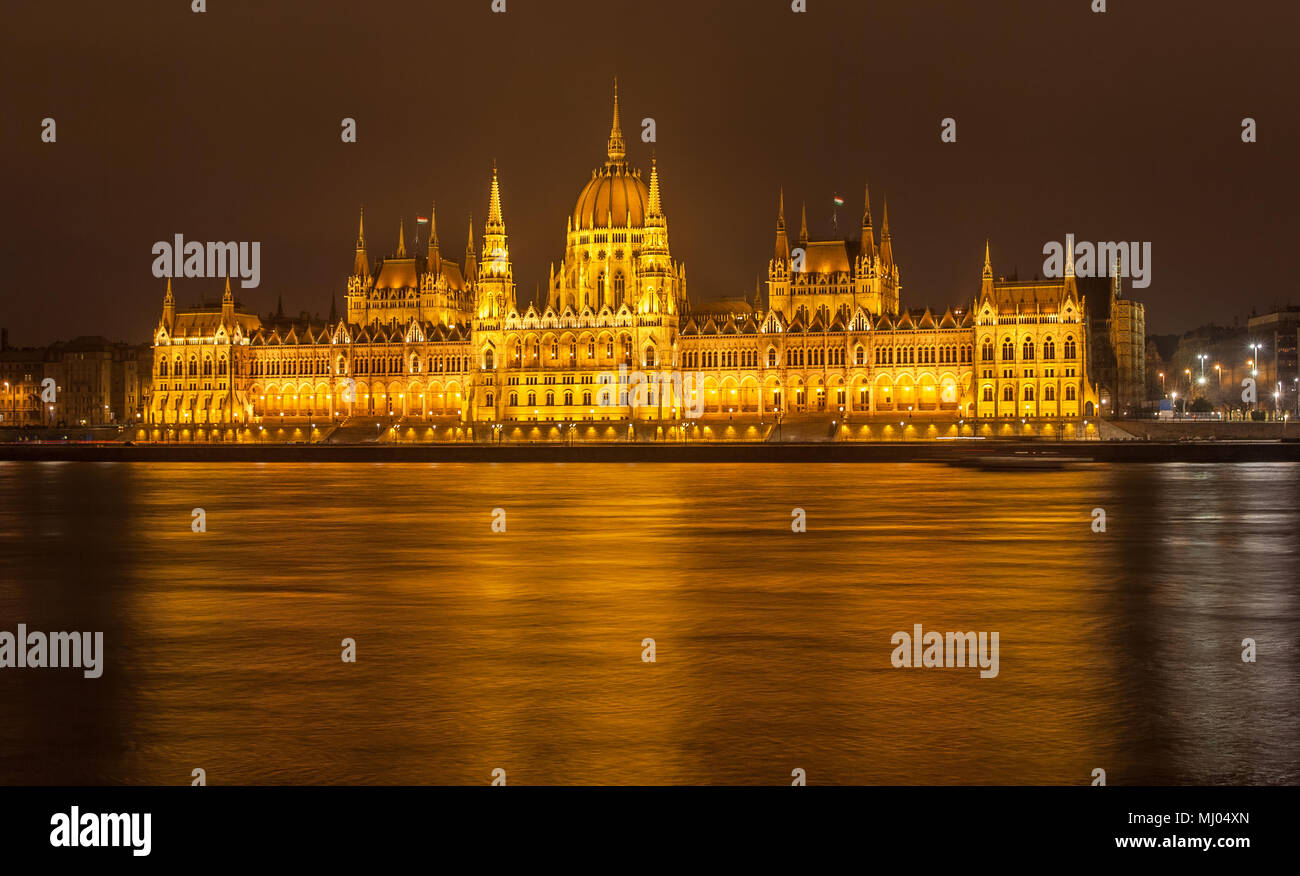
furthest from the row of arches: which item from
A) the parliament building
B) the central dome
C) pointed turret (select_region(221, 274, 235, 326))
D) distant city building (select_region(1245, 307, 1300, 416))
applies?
pointed turret (select_region(221, 274, 235, 326))

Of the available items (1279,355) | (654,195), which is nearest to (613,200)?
(654,195)

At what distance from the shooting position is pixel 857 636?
48.0ft

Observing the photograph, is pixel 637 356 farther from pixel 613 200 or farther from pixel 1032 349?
pixel 1032 349

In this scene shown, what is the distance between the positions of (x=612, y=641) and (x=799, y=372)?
11366 cm

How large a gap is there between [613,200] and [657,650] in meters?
128

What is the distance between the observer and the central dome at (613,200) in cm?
13762

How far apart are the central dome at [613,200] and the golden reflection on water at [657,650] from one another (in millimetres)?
108232

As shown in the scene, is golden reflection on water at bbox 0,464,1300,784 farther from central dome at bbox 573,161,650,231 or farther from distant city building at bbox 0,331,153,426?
distant city building at bbox 0,331,153,426

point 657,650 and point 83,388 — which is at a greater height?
point 83,388

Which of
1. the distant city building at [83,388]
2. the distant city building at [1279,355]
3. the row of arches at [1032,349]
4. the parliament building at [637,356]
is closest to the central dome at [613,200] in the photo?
the parliament building at [637,356]

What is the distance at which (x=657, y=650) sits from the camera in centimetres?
1374

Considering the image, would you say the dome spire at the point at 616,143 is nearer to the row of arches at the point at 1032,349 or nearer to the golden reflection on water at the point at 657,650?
the row of arches at the point at 1032,349

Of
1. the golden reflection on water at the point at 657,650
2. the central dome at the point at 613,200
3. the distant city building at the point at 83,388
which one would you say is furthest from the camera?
the distant city building at the point at 83,388
